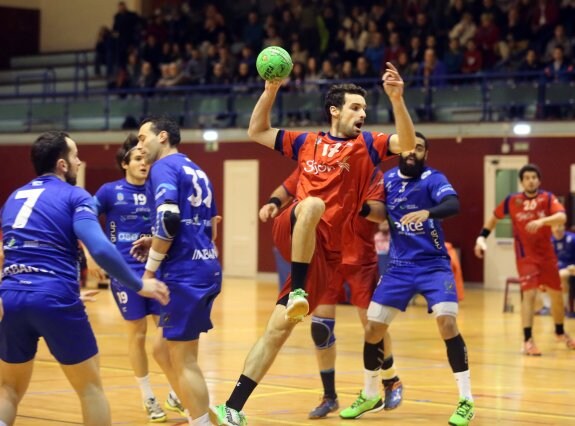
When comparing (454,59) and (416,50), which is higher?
(416,50)

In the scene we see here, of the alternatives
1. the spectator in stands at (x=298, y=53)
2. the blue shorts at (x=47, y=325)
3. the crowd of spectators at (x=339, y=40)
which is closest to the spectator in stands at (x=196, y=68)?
the crowd of spectators at (x=339, y=40)

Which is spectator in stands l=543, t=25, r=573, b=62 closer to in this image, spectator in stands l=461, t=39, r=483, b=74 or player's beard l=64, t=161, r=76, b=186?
spectator in stands l=461, t=39, r=483, b=74

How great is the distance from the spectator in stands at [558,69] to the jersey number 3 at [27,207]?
18160 mm

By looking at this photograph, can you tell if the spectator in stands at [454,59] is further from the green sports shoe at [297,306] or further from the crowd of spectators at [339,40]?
the green sports shoe at [297,306]

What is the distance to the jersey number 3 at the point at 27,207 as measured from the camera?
6.55 metres

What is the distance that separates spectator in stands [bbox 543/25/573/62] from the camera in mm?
24094

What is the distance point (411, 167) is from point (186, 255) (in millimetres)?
2812

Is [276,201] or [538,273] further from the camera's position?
[538,273]

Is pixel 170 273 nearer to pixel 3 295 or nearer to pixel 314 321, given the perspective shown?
pixel 3 295

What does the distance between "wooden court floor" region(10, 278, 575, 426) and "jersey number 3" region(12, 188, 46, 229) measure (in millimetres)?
2815

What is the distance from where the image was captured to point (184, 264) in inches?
292

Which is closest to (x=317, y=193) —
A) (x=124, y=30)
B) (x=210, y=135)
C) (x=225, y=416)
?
(x=225, y=416)

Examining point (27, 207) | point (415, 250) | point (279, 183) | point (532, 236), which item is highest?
point (27, 207)

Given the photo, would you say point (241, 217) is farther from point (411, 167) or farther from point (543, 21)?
point (411, 167)
